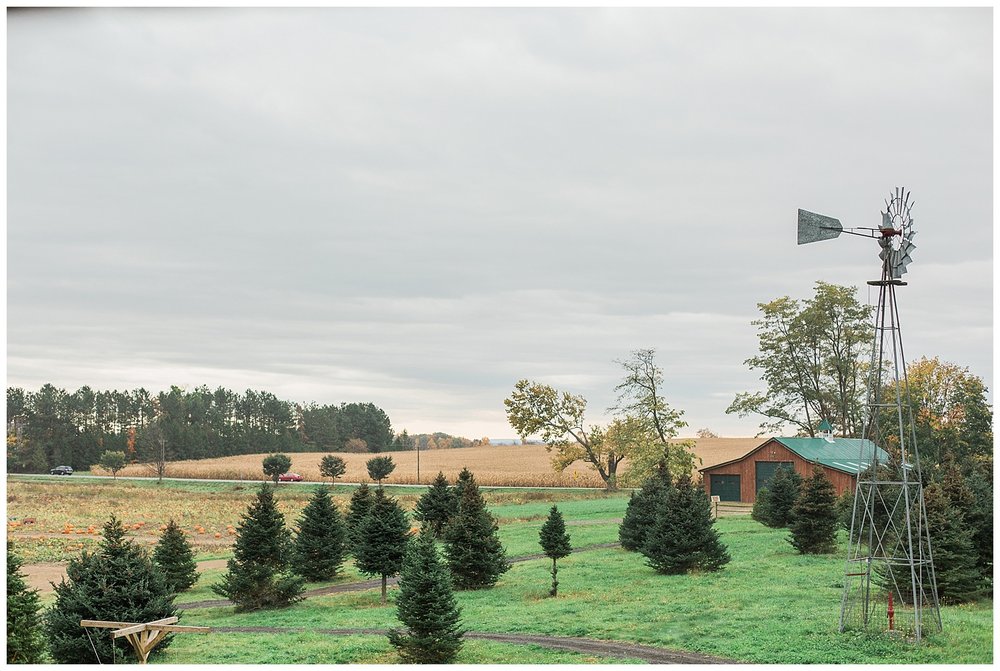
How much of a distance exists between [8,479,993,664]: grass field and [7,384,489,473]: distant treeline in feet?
87.3

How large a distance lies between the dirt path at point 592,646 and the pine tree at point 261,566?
2.16m

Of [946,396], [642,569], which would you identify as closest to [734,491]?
[946,396]

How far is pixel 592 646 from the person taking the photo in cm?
1074

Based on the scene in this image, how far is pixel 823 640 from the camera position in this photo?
10.4 m

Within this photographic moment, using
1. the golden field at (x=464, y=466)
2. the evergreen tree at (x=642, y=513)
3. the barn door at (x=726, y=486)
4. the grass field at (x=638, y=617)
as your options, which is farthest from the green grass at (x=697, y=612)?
the golden field at (x=464, y=466)

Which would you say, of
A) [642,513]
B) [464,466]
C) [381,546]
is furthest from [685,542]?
[464,466]

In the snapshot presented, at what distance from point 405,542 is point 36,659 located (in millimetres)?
6035

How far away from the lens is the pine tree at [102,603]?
1032 centimetres

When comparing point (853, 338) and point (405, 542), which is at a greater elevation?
point (853, 338)

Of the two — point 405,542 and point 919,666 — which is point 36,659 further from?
point 919,666

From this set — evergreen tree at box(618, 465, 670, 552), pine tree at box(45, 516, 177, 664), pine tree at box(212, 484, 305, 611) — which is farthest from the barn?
pine tree at box(45, 516, 177, 664)

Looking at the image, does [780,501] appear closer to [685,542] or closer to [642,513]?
[642,513]

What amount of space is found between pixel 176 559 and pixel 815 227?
496 inches

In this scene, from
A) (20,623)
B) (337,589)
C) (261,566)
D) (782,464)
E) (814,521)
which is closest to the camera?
(20,623)
